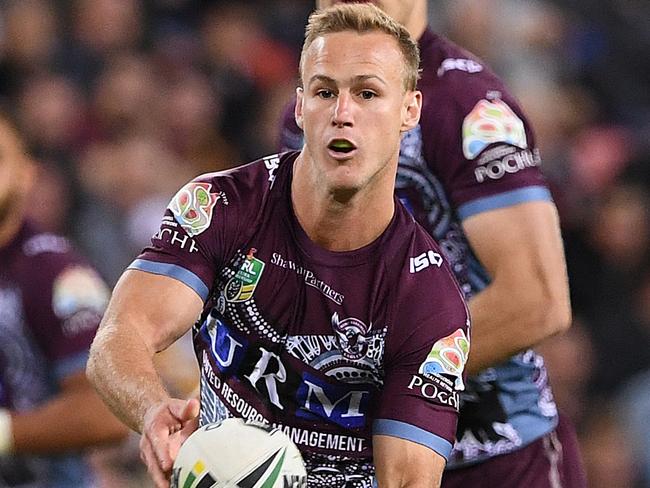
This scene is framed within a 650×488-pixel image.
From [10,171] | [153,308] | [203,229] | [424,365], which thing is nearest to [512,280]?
[424,365]

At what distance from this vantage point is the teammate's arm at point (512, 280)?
4711 millimetres

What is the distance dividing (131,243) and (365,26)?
196 inches

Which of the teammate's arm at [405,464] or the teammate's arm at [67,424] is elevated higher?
the teammate's arm at [405,464]

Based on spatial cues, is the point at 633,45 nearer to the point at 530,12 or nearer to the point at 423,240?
the point at 530,12

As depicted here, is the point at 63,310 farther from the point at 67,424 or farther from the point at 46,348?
the point at 67,424

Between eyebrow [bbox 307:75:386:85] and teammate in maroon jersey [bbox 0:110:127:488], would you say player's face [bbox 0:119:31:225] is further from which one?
eyebrow [bbox 307:75:386:85]

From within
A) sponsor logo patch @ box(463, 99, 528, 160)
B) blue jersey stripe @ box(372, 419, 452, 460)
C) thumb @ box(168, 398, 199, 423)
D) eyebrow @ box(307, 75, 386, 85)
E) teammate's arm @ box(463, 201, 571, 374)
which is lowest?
blue jersey stripe @ box(372, 419, 452, 460)

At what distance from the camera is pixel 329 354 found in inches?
166

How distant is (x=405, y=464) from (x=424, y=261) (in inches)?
21.6

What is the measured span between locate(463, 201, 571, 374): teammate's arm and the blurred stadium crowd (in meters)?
3.32

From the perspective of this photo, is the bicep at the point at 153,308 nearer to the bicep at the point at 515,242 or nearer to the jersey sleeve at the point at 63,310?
the bicep at the point at 515,242

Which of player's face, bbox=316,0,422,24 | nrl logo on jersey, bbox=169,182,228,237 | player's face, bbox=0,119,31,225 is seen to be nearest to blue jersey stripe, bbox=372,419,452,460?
nrl logo on jersey, bbox=169,182,228,237

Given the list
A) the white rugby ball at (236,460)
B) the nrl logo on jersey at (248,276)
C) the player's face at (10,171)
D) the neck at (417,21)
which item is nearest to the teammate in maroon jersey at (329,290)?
the nrl logo on jersey at (248,276)

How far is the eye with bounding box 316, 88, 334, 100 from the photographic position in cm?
405
